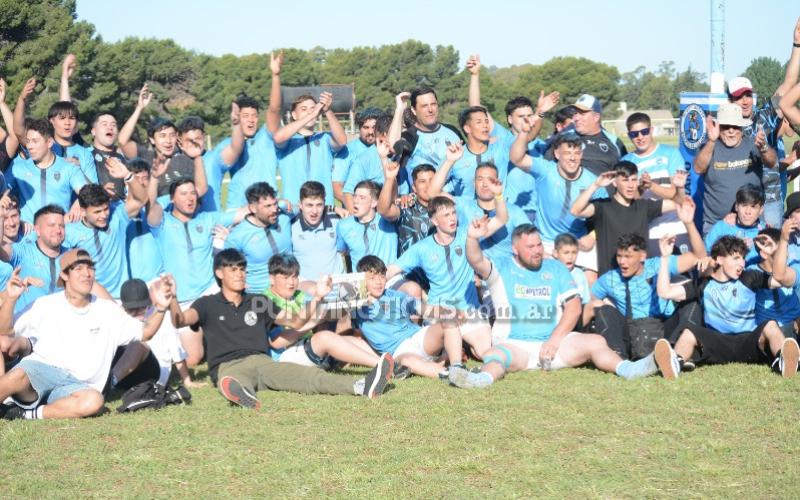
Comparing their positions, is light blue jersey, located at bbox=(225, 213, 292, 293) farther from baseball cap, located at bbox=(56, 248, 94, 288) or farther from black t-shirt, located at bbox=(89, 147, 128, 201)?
baseball cap, located at bbox=(56, 248, 94, 288)

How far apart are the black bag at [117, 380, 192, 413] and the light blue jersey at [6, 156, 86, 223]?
3030 mm

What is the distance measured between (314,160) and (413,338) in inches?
121

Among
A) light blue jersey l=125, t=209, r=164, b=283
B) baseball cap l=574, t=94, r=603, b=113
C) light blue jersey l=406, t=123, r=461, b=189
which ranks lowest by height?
light blue jersey l=125, t=209, r=164, b=283

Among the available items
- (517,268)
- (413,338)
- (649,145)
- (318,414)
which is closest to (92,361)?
(318,414)

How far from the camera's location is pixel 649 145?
10.9 meters

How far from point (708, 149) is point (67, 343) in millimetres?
6786

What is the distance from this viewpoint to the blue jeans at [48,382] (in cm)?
796

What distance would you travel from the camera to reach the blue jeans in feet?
26.1

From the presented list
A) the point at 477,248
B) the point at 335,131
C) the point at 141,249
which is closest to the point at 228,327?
the point at 141,249

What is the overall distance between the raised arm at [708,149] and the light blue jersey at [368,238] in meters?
3.41

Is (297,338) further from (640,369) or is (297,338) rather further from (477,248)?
(640,369)

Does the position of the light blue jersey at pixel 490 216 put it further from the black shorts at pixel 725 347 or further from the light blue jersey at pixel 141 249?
the light blue jersey at pixel 141 249

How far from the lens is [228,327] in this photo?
884 centimetres

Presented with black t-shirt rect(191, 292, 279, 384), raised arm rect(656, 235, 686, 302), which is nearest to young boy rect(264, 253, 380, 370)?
black t-shirt rect(191, 292, 279, 384)
